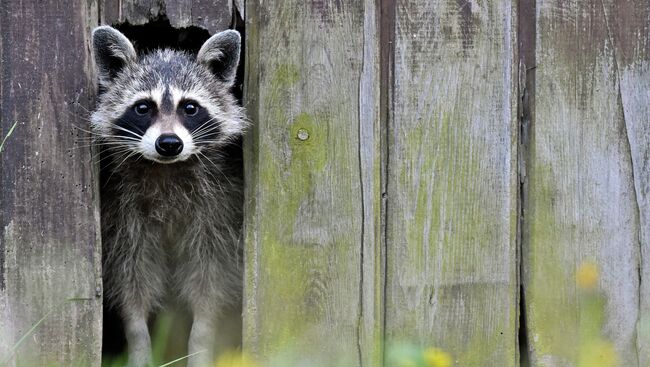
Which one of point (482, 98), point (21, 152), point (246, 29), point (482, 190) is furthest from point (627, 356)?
point (21, 152)

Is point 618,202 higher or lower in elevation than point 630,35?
lower

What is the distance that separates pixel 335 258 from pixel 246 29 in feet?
3.68

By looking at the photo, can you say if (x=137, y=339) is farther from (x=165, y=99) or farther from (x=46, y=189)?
(x=165, y=99)

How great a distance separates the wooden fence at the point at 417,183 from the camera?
13.7ft

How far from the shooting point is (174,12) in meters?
4.26

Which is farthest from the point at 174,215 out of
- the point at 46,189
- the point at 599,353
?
the point at 599,353

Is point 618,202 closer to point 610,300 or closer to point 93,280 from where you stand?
point 610,300

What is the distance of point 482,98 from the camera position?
13.8 feet

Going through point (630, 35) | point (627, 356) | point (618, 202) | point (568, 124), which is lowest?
point (627, 356)

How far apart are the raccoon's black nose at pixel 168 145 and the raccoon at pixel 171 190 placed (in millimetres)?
112

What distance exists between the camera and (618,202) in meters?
4.27

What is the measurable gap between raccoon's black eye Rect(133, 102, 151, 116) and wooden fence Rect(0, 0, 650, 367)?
326 millimetres

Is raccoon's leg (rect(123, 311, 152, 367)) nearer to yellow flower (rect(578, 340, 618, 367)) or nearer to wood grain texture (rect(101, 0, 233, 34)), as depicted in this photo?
wood grain texture (rect(101, 0, 233, 34))

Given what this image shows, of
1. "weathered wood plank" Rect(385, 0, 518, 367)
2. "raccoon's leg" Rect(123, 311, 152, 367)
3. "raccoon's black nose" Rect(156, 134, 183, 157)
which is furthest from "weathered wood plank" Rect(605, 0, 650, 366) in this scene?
"raccoon's leg" Rect(123, 311, 152, 367)
